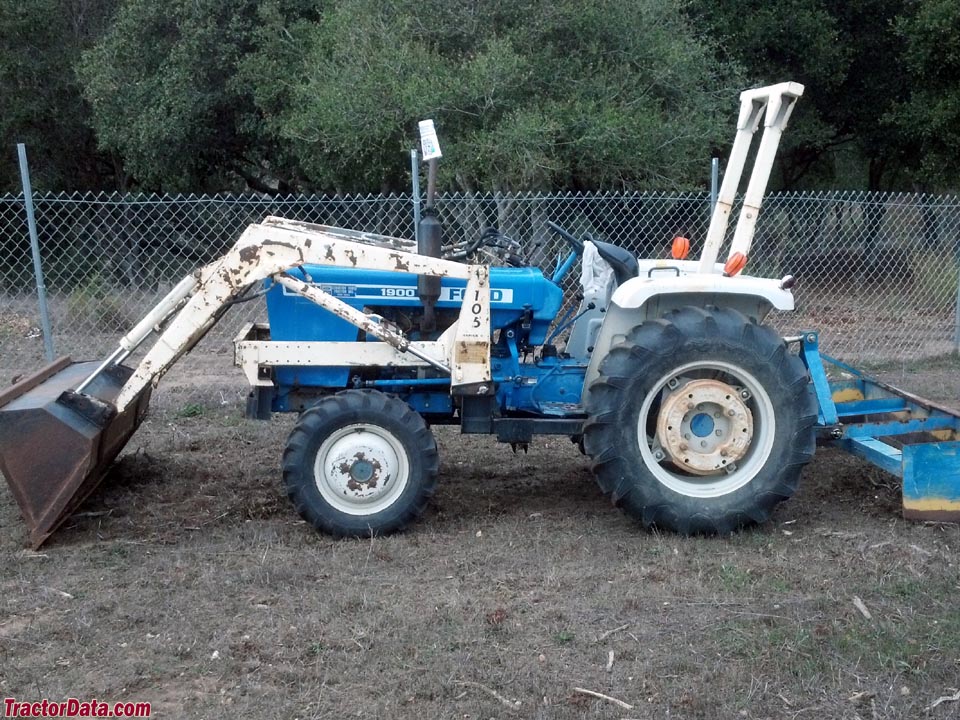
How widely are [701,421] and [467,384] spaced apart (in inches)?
47.5

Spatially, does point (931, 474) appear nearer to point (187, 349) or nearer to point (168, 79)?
point (187, 349)

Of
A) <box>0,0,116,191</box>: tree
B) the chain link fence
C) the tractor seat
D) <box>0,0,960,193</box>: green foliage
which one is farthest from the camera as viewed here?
<box>0,0,116,191</box>: tree

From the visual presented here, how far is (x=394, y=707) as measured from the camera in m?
3.55

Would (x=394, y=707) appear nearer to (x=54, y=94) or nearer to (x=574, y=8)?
(x=574, y=8)

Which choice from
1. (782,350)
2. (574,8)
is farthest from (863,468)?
(574,8)

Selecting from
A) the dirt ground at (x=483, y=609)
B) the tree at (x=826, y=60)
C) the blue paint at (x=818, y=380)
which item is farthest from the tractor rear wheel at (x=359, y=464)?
the tree at (x=826, y=60)

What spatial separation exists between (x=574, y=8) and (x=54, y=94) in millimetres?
9735

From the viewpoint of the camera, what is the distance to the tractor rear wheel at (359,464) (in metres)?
5.05

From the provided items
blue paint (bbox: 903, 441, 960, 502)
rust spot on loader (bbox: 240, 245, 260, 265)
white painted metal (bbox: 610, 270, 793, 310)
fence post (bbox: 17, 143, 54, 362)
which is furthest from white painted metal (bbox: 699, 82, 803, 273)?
fence post (bbox: 17, 143, 54, 362)

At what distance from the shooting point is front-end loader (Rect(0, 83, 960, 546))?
504cm

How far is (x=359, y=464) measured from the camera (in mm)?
5094

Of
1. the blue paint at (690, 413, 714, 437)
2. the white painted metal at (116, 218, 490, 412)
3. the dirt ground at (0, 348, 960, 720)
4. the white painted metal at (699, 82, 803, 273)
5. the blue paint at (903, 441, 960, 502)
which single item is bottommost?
the dirt ground at (0, 348, 960, 720)

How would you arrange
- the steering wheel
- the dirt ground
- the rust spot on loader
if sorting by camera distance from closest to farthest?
the dirt ground < the rust spot on loader < the steering wheel

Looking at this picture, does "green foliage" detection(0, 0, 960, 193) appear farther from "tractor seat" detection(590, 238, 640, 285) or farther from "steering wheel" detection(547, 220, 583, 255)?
"tractor seat" detection(590, 238, 640, 285)
